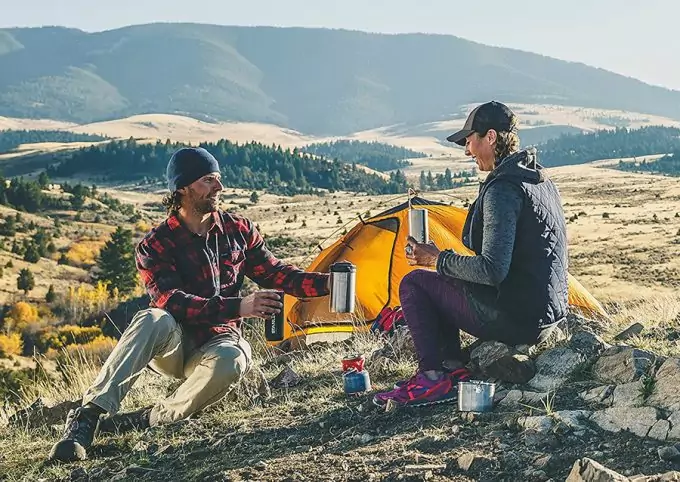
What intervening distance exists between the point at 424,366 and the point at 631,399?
1.28 m

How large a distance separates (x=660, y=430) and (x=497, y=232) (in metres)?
1.33

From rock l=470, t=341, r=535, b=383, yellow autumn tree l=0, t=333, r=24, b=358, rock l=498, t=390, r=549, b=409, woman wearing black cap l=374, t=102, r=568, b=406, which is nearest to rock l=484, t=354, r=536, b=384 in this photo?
rock l=470, t=341, r=535, b=383

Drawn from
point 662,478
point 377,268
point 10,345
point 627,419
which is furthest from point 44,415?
point 10,345

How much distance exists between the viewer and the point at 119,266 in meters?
52.1

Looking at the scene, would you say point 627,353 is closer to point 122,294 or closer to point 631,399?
point 631,399

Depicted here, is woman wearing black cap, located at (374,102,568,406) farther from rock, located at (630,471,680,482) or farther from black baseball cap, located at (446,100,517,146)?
rock, located at (630,471,680,482)

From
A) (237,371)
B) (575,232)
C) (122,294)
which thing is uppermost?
(237,371)

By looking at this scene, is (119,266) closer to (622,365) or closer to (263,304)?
(263,304)

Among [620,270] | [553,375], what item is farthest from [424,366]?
[620,270]

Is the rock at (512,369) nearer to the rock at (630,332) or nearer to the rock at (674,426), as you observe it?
the rock at (674,426)

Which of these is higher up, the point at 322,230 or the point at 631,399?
the point at 631,399

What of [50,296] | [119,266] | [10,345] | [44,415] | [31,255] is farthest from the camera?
[31,255]

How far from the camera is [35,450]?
5.70 meters

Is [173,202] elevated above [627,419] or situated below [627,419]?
above
